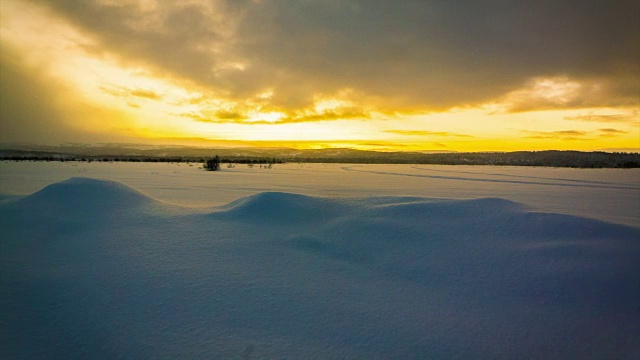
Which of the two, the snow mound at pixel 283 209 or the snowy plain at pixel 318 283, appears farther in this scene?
the snow mound at pixel 283 209

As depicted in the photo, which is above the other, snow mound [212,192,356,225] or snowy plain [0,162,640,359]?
snow mound [212,192,356,225]

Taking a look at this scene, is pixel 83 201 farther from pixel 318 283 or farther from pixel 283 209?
pixel 318 283

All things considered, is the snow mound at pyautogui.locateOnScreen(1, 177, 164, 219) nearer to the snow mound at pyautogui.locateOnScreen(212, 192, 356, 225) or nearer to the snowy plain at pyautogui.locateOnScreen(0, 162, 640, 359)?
the snowy plain at pyautogui.locateOnScreen(0, 162, 640, 359)

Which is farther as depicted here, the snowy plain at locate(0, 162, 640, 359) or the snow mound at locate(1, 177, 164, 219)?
the snow mound at locate(1, 177, 164, 219)

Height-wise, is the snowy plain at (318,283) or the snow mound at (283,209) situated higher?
the snow mound at (283,209)

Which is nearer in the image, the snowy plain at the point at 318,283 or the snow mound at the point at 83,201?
the snowy plain at the point at 318,283

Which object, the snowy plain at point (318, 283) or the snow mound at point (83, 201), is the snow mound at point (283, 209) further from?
the snow mound at point (83, 201)

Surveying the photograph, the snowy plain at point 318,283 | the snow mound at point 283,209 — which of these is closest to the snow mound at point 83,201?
the snowy plain at point 318,283

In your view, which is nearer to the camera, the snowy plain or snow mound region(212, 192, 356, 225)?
the snowy plain

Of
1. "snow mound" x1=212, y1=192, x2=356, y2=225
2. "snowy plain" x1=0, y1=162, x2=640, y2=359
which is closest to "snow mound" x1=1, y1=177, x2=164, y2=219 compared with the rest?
"snowy plain" x1=0, y1=162, x2=640, y2=359

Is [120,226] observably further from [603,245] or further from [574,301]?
[603,245]
